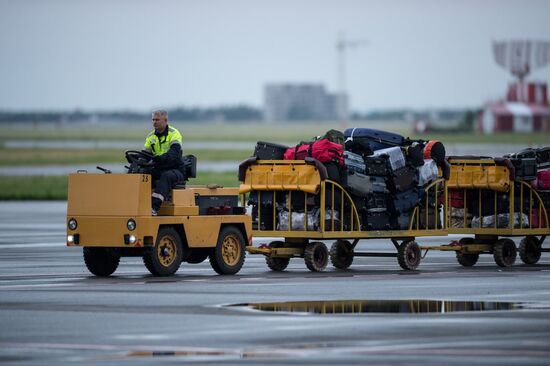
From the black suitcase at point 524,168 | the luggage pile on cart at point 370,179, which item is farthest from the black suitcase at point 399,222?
the black suitcase at point 524,168

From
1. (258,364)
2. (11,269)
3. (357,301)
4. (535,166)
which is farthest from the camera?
(535,166)

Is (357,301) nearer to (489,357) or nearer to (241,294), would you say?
(241,294)

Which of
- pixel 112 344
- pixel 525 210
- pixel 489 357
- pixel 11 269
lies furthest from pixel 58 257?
pixel 489 357

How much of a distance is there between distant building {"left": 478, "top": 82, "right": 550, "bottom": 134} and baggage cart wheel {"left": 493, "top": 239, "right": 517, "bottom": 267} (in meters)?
134

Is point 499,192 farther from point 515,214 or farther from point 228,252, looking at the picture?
point 228,252

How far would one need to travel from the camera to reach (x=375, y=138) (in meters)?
23.2

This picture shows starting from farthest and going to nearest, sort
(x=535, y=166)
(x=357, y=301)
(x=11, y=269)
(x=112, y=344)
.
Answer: (x=535, y=166) → (x=11, y=269) → (x=357, y=301) → (x=112, y=344)

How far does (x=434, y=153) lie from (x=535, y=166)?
196 cm

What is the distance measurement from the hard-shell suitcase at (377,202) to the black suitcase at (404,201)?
3.5 inches

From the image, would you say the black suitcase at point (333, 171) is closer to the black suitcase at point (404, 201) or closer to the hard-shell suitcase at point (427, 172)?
the black suitcase at point (404, 201)

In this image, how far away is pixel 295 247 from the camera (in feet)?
74.4

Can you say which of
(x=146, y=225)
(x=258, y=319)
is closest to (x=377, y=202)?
(x=146, y=225)

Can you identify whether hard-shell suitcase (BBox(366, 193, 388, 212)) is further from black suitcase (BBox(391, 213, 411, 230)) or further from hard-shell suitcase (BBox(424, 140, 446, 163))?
hard-shell suitcase (BBox(424, 140, 446, 163))

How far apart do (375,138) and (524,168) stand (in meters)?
2.66
